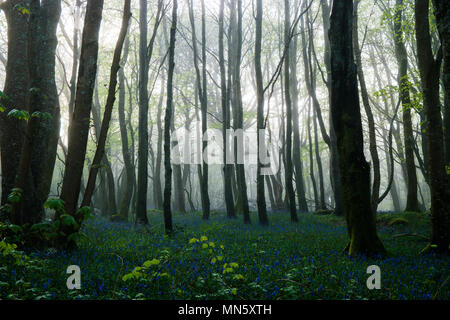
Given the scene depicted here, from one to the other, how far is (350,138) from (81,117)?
5.80 m

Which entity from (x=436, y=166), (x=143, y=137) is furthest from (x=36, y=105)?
(x=436, y=166)

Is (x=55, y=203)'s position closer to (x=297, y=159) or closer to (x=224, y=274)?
(x=224, y=274)

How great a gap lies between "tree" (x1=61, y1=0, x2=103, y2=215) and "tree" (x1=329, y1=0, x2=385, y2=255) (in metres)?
5.31

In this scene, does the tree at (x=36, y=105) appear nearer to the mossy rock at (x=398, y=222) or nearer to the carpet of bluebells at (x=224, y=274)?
the carpet of bluebells at (x=224, y=274)

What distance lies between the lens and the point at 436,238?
6957 millimetres

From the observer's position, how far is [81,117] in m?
5.98

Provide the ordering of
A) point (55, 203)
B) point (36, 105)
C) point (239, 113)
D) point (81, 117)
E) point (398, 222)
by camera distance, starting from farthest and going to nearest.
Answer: point (239, 113) → point (398, 222) → point (81, 117) → point (36, 105) → point (55, 203)

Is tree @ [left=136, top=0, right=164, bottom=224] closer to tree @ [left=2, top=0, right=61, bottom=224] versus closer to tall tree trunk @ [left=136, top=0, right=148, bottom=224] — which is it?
tall tree trunk @ [left=136, top=0, right=148, bottom=224]

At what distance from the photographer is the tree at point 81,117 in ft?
19.3

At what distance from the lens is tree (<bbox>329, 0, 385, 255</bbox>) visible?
21.2ft

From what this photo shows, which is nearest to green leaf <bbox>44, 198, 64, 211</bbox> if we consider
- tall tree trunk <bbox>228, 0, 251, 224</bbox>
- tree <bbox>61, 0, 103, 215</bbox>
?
tree <bbox>61, 0, 103, 215</bbox>

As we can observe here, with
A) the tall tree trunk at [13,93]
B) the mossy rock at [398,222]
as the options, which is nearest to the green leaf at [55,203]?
the tall tree trunk at [13,93]
